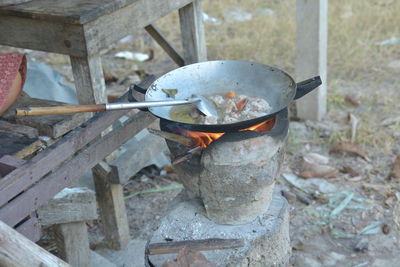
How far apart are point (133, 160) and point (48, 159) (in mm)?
1118

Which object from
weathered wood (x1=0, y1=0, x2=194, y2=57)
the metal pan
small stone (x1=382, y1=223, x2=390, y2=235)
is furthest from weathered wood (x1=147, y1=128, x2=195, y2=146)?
small stone (x1=382, y1=223, x2=390, y2=235)

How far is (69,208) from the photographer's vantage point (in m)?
2.86

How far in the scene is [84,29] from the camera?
9.11 ft

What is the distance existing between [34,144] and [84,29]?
24.6 inches

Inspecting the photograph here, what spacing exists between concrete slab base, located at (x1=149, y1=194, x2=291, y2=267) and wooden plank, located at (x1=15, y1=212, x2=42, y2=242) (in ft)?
1.81

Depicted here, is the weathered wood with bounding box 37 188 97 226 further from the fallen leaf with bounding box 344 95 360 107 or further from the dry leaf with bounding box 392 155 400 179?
the fallen leaf with bounding box 344 95 360 107

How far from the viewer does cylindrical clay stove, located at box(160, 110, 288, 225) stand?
2471 mm

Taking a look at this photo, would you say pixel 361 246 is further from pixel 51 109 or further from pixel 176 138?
pixel 51 109

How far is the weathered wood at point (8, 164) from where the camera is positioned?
2.27m

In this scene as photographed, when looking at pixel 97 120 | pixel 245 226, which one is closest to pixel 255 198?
pixel 245 226

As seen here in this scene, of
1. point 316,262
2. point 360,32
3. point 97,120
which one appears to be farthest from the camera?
point 360,32

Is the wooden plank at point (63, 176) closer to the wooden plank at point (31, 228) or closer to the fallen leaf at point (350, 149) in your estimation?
the wooden plank at point (31, 228)

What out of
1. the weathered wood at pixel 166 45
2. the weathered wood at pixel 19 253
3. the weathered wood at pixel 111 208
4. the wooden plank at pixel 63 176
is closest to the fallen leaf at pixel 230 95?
the wooden plank at pixel 63 176

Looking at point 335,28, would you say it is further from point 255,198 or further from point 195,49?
point 255,198
